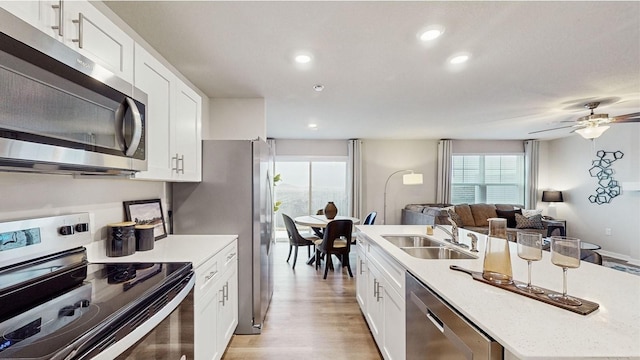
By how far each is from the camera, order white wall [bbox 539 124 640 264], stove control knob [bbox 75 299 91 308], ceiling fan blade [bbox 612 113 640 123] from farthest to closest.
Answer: white wall [bbox 539 124 640 264] < ceiling fan blade [bbox 612 113 640 123] < stove control knob [bbox 75 299 91 308]

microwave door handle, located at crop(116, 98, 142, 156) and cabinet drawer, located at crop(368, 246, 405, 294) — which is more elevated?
microwave door handle, located at crop(116, 98, 142, 156)

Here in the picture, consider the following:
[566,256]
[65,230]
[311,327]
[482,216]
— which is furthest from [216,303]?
[482,216]

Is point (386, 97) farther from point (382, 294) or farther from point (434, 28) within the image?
point (382, 294)

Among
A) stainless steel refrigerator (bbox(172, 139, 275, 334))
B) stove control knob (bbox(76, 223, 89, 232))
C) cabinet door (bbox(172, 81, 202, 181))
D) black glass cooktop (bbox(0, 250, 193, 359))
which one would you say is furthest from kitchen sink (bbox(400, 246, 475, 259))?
stove control knob (bbox(76, 223, 89, 232))

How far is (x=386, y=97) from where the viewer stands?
140 inches

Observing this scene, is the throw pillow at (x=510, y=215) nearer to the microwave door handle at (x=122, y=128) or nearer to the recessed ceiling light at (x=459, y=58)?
the recessed ceiling light at (x=459, y=58)

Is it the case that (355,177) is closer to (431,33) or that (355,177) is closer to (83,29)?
(431,33)

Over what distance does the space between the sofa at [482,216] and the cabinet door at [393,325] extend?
3.66m

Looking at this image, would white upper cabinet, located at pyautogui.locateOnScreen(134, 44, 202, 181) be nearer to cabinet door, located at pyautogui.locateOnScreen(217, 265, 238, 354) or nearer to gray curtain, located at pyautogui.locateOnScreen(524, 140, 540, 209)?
cabinet door, located at pyautogui.locateOnScreen(217, 265, 238, 354)

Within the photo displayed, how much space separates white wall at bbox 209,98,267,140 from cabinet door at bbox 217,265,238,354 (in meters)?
1.74

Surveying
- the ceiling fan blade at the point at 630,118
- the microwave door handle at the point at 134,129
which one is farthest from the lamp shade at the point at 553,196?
the microwave door handle at the point at 134,129

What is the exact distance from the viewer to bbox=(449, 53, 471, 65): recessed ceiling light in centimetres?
241

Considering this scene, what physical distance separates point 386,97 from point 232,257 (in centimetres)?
257

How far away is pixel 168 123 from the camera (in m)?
1.88
